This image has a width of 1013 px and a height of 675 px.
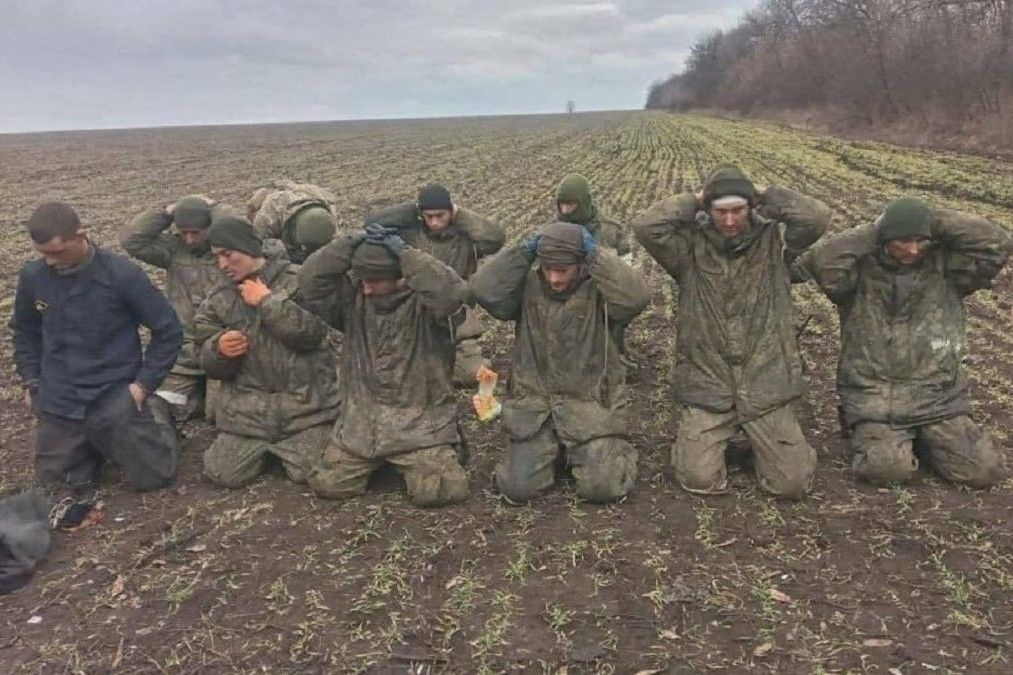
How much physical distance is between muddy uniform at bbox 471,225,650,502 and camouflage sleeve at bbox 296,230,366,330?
693 millimetres

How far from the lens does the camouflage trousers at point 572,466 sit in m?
4.83

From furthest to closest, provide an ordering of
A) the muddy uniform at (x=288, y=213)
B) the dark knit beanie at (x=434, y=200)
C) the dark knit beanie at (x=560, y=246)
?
the dark knit beanie at (x=434, y=200) → the muddy uniform at (x=288, y=213) → the dark knit beanie at (x=560, y=246)

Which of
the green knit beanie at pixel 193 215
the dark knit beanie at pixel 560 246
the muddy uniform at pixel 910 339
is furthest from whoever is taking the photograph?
the green knit beanie at pixel 193 215

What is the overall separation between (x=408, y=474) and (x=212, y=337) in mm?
1395

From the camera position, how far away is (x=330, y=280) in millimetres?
4867

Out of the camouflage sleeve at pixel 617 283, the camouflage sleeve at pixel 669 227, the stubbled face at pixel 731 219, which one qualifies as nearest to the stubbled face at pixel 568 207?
the camouflage sleeve at pixel 669 227

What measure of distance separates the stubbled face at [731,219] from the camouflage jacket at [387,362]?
144 cm

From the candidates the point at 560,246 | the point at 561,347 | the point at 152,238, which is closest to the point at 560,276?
the point at 560,246

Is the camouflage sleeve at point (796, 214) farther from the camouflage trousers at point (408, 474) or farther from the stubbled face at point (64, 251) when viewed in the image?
the stubbled face at point (64, 251)

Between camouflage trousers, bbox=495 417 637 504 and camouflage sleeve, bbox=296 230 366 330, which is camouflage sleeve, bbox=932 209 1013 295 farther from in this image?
camouflage sleeve, bbox=296 230 366 330

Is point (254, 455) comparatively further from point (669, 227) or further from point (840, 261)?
point (840, 261)

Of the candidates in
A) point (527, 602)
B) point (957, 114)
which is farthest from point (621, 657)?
point (957, 114)

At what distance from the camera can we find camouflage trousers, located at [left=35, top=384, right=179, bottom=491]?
498 centimetres

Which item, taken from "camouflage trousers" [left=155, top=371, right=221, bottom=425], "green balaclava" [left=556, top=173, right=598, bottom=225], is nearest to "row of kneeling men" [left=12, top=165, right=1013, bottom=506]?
"camouflage trousers" [left=155, top=371, right=221, bottom=425]
